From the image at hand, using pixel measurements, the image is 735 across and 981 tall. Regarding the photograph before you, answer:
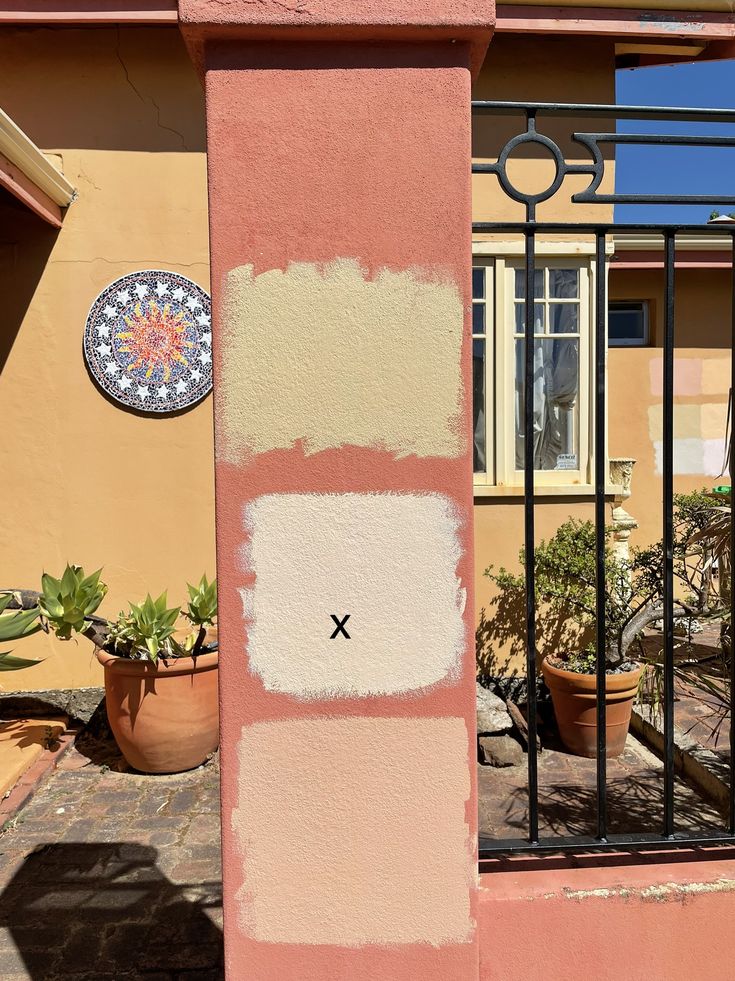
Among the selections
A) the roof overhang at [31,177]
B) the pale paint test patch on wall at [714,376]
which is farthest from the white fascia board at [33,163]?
the pale paint test patch on wall at [714,376]

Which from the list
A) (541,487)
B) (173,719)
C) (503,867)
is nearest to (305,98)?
(503,867)

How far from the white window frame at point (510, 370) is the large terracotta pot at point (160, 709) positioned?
2278 mm

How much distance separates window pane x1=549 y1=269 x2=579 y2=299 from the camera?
5039 millimetres

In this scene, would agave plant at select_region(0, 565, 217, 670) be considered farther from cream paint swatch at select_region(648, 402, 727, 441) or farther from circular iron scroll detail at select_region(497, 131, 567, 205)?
cream paint swatch at select_region(648, 402, 727, 441)

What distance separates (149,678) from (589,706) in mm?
2630

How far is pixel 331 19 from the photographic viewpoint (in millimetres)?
1540

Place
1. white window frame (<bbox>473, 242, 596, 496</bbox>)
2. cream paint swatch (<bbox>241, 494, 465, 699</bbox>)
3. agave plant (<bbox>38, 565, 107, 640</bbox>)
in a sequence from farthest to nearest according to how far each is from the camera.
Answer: white window frame (<bbox>473, 242, 596, 496</bbox>) → agave plant (<bbox>38, 565, 107, 640</bbox>) → cream paint swatch (<bbox>241, 494, 465, 699</bbox>)

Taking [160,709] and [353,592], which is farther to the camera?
[160,709]

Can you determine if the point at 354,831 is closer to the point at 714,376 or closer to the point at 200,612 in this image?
the point at 200,612

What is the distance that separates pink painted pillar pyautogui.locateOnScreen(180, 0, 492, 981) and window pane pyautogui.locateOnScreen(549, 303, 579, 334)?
3.66 meters

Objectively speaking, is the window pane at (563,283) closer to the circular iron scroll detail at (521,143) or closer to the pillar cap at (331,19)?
the circular iron scroll detail at (521,143)

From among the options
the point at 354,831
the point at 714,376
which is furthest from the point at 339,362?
the point at 714,376

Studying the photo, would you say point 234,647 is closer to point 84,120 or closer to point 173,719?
point 173,719

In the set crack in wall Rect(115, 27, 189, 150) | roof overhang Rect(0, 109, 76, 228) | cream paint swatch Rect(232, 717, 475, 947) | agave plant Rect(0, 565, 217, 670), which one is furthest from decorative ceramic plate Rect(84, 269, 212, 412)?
cream paint swatch Rect(232, 717, 475, 947)
